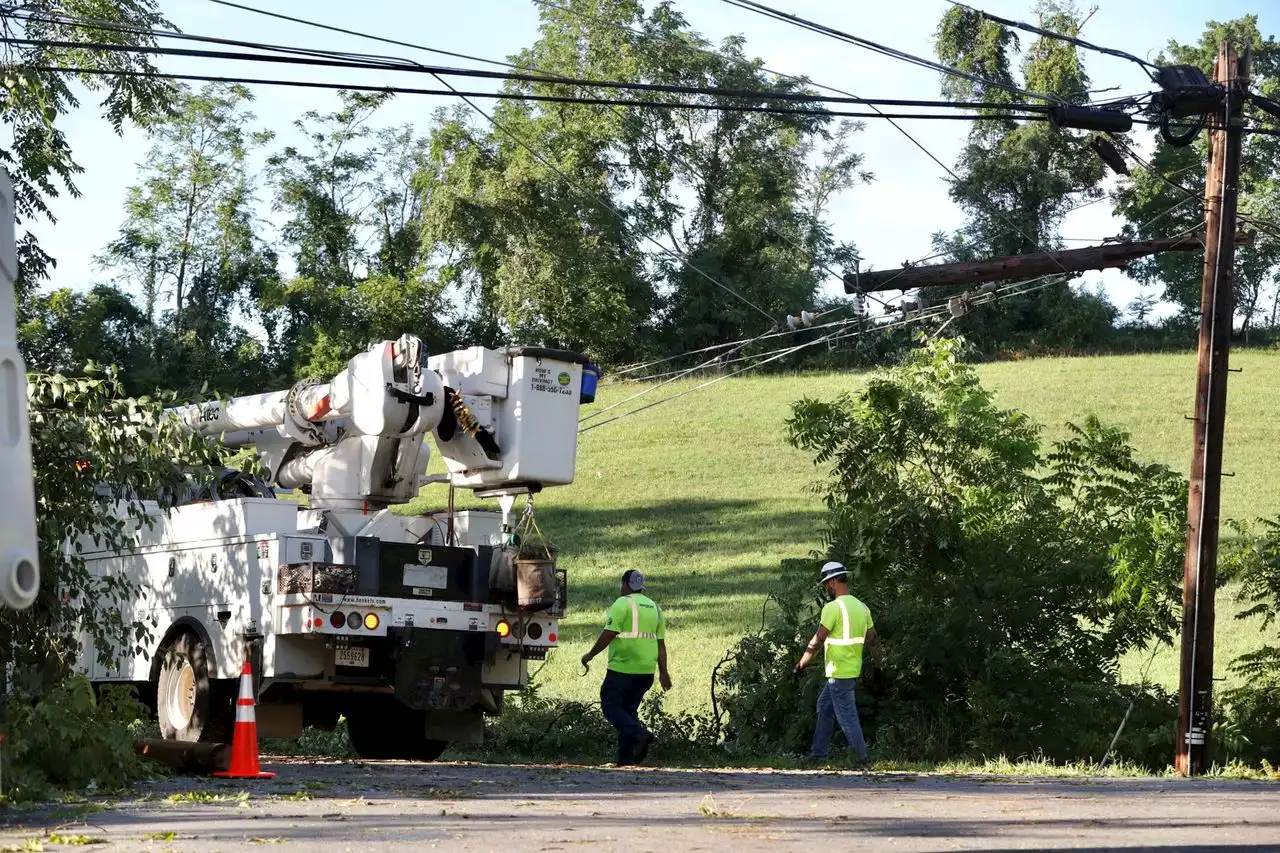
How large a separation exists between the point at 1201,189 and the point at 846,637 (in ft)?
182

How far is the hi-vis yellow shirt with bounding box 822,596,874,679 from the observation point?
49.8ft

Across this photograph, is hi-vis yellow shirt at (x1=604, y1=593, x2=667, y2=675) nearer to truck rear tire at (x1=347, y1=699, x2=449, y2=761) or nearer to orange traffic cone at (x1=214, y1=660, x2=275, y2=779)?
truck rear tire at (x1=347, y1=699, x2=449, y2=761)

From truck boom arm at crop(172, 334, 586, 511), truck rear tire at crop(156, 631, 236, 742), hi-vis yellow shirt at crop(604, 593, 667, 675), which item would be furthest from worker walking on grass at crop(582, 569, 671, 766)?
truck rear tire at crop(156, 631, 236, 742)

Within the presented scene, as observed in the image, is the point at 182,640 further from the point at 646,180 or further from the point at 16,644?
the point at 646,180

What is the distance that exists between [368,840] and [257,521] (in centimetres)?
651

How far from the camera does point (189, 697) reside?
14.6 meters

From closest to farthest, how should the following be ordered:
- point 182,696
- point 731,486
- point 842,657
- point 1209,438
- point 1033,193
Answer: point 182,696, point 842,657, point 1209,438, point 731,486, point 1033,193

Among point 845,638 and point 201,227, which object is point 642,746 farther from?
point 201,227

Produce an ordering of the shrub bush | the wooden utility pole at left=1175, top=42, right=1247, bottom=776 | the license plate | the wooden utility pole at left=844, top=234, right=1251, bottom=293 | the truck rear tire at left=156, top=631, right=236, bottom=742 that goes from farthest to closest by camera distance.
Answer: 1. the wooden utility pole at left=844, top=234, right=1251, bottom=293
2. the wooden utility pole at left=1175, top=42, right=1247, bottom=776
3. the truck rear tire at left=156, top=631, right=236, bottom=742
4. the license plate
5. the shrub bush

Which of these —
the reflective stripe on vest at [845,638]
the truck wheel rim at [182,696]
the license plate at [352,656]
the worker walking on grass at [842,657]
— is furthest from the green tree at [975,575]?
the truck wheel rim at [182,696]

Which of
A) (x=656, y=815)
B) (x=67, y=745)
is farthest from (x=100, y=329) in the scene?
(x=656, y=815)

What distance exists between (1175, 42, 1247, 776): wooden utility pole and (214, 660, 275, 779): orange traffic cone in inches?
328

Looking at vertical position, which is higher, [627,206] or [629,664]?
[627,206]

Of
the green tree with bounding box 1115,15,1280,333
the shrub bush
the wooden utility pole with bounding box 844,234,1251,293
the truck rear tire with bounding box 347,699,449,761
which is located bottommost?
the truck rear tire with bounding box 347,699,449,761
